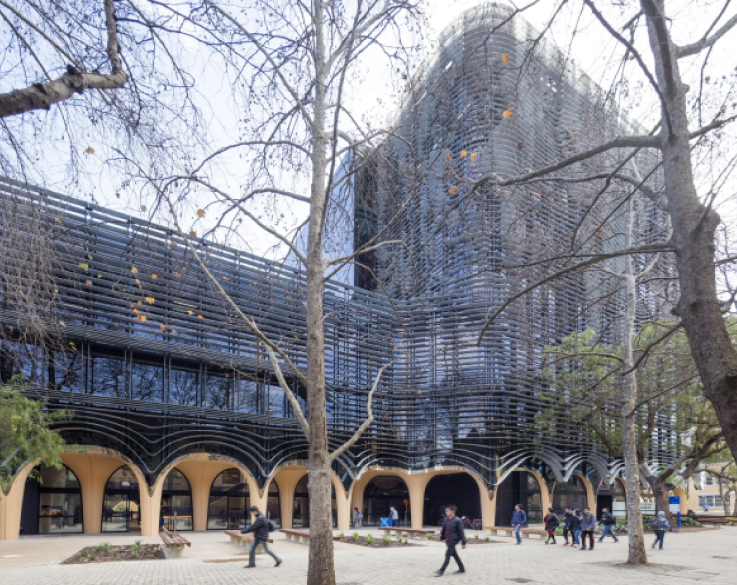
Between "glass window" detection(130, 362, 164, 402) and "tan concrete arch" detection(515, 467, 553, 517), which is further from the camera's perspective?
"tan concrete arch" detection(515, 467, 553, 517)

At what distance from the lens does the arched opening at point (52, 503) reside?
26672 millimetres

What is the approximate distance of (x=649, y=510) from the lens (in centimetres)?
4144

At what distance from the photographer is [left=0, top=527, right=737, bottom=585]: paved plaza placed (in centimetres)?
1271

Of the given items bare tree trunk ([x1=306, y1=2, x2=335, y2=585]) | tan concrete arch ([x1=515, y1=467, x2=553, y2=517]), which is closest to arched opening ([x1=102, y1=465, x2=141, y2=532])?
tan concrete arch ([x1=515, y1=467, x2=553, y2=517])

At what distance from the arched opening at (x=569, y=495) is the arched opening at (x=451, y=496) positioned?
5.73 m

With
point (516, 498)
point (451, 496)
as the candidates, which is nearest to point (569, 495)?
point (516, 498)

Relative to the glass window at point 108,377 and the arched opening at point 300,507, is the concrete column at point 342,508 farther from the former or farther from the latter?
the glass window at point 108,377

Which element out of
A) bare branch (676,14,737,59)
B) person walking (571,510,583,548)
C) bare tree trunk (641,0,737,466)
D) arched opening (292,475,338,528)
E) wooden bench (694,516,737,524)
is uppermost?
bare branch (676,14,737,59)

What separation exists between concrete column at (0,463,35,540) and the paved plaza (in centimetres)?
168

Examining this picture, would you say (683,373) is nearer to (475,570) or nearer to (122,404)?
(475,570)

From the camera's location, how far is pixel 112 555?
16375mm

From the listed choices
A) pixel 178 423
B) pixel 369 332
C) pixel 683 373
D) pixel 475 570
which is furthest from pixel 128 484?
pixel 683 373

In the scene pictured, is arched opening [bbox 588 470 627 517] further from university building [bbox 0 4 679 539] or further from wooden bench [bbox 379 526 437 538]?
wooden bench [bbox 379 526 437 538]

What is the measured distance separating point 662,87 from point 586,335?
26.3 metres
